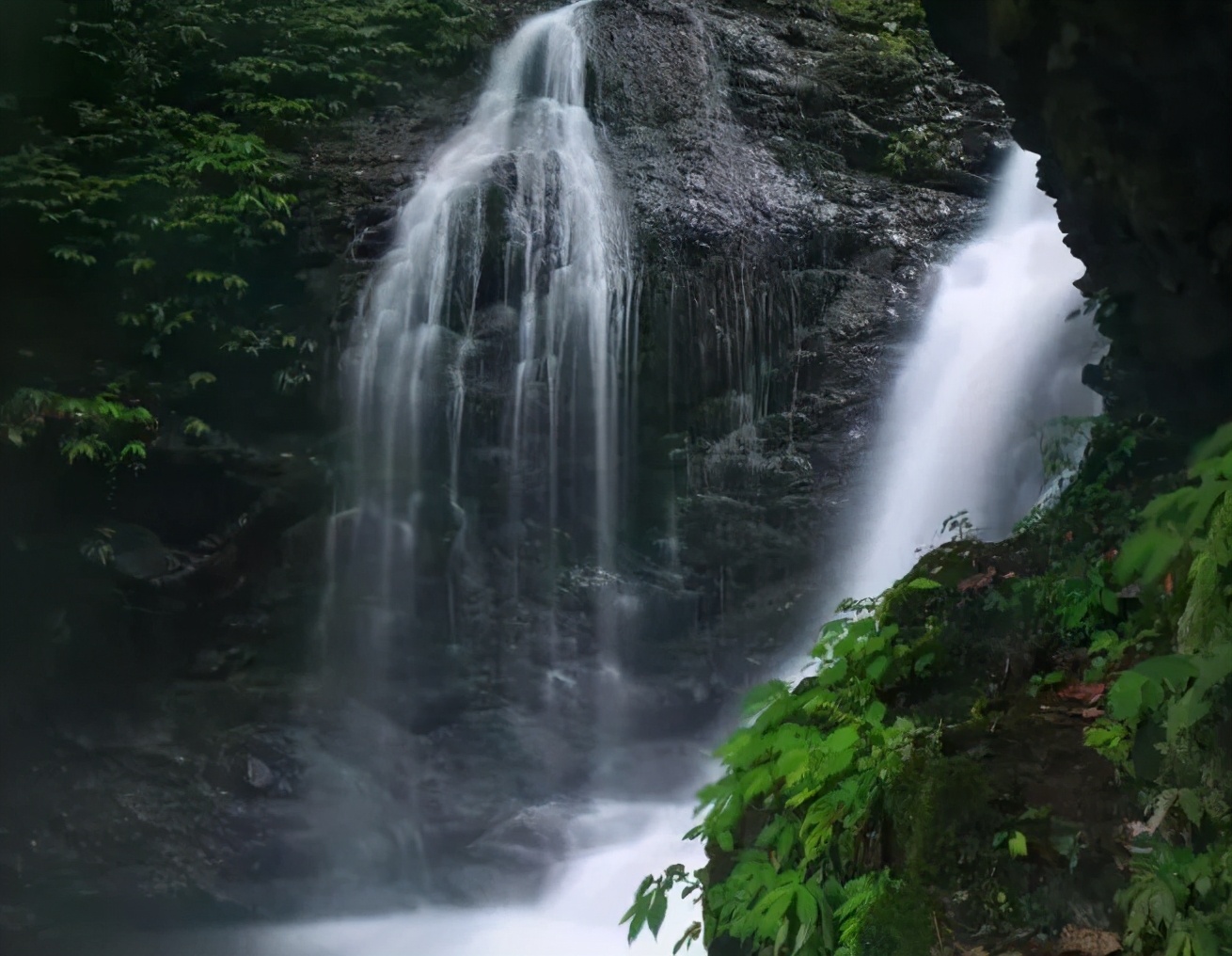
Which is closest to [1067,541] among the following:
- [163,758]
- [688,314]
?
[688,314]

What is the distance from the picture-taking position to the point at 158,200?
9430 mm

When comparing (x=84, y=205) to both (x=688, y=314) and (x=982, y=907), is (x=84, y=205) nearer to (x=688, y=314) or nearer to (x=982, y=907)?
(x=688, y=314)

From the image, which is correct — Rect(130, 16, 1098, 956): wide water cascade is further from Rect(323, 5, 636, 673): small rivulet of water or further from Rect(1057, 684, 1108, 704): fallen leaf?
Rect(1057, 684, 1108, 704): fallen leaf

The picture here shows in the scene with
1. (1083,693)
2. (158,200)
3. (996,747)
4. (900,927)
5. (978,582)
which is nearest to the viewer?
(900,927)

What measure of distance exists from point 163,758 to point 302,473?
255 centimetres

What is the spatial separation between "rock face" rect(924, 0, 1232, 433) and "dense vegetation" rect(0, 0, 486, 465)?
22.4 ft

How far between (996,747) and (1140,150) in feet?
6.10

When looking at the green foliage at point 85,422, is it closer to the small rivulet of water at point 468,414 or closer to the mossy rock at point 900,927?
the small rivulet of water at point 468,414

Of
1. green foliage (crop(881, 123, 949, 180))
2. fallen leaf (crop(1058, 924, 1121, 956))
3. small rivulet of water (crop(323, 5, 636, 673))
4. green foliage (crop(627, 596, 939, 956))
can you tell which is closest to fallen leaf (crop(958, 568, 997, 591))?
green foliage (crop(627, 596, 939, 956))

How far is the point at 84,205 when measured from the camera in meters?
9.16

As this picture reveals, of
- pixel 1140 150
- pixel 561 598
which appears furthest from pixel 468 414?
pixel 1140 150

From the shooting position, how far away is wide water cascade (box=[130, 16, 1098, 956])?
25.1 ft

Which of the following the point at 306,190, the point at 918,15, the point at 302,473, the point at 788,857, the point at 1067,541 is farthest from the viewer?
the point at 918,15

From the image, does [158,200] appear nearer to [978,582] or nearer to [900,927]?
[978,582]
